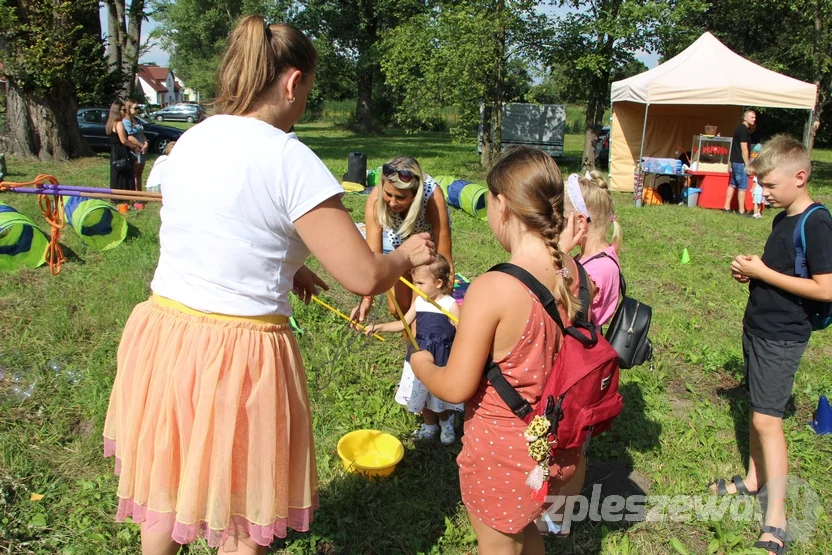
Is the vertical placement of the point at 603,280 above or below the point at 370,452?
above

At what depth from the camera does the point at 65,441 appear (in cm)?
346

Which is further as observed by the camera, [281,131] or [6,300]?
[6,300]

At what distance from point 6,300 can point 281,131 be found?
186 inches

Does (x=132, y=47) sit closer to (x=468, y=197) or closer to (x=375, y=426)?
(x=468, y=197)

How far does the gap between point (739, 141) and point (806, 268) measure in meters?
9.70

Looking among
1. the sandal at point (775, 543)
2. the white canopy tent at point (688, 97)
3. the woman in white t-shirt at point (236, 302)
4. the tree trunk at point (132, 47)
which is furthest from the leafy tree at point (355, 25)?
the woman in white t-shirt at point (236, 302)

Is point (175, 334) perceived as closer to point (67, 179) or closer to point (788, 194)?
point (788, 194)

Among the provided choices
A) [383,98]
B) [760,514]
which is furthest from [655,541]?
[383,98]

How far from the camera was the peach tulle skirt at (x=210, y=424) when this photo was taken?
1.72 metres

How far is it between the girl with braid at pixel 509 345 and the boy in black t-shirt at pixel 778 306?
4.53ft

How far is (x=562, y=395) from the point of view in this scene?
75.4 inches

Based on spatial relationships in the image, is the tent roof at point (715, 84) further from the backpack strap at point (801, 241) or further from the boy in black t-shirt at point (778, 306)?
the backpack strap at point (801, 241)

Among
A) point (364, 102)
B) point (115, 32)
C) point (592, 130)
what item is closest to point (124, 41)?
point (115, 32)

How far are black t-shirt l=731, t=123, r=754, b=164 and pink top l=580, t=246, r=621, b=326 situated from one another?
31.8ft
